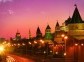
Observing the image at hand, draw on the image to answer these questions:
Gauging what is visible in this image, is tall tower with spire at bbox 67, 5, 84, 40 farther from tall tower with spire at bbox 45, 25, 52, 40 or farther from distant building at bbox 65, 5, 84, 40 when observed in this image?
tall tower with spire at bbox 45, 25, 52, 40

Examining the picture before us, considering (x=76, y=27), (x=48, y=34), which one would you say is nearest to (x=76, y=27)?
(x=76, y=27)

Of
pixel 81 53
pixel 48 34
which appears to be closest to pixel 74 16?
pixel 81 53

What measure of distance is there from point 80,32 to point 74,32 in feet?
7.45

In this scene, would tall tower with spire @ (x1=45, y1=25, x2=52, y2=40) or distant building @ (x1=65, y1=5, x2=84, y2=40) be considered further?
tall tower with spire @ (x1=45, y1=25, x2=52, y2=40)

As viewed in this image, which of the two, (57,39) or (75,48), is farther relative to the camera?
(57,39)

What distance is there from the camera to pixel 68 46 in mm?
98000

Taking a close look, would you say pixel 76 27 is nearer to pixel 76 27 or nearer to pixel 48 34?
pixel 76 27

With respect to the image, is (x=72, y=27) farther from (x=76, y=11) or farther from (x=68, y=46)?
(x=68, y=46)

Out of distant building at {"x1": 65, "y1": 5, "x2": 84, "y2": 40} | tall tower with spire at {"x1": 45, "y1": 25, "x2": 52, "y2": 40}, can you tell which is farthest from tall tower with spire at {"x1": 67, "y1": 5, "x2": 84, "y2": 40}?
tall tower with spire at {"x1": 45, "y1": 25, "x2": 52, "y2": 40}

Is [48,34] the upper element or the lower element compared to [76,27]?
upper

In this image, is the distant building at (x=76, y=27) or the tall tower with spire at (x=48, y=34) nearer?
the distant building at (x=76, y=27)

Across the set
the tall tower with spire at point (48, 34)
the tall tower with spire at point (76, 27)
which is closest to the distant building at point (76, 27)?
the tall tower with spire at point (76, 27)

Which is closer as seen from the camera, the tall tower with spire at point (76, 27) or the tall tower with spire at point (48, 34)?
the tall tower with spire at point (76, 27)

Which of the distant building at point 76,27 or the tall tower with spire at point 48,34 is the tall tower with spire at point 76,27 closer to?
the distant building at point 76,27
